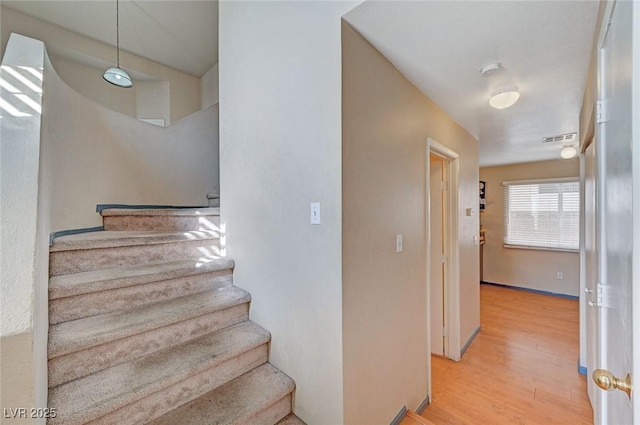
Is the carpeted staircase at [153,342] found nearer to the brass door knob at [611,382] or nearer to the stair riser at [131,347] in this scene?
the stair riser at [131,347]

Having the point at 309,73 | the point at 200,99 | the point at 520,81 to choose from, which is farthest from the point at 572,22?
the point at 200,99

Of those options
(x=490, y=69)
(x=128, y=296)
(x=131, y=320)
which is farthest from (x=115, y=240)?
(x=490, y=69)

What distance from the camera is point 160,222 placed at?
95.7 inches

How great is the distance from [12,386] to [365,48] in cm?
186

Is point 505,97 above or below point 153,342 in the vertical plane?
above

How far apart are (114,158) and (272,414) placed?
2806mm

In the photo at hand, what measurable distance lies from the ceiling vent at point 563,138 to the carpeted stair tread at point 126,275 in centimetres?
401

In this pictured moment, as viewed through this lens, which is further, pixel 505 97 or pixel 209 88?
pixel 209 88

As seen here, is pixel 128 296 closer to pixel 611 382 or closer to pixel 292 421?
pixel 292 421

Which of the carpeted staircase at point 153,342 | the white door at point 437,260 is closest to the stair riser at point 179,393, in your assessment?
the carpeted staircase at point 153,342

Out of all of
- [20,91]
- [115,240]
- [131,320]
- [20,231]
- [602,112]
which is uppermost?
[20,91]

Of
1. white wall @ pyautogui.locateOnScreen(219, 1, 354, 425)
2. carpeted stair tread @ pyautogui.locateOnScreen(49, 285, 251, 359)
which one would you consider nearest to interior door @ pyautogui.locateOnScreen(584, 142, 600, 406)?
white wall @ pyautogui.locateOnScreen(219, 1, 354, 425)

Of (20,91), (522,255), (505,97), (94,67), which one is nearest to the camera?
(20,91)

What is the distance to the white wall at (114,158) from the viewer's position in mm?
2068
